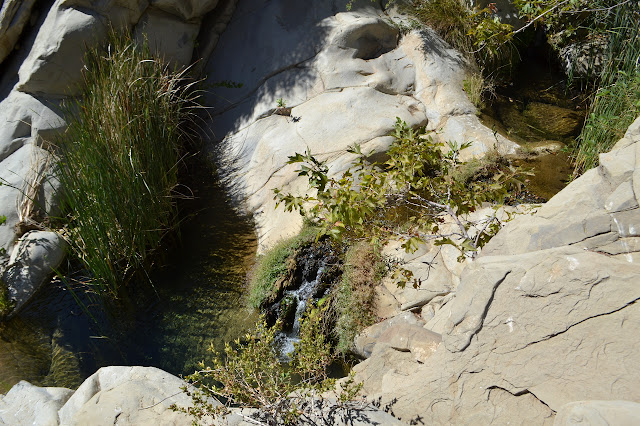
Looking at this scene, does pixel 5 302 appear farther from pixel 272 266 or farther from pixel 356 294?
pixel 356 294

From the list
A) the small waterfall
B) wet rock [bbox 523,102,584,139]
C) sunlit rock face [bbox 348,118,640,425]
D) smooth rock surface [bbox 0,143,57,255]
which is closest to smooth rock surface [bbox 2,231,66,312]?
smooth rock surface [bbox 0,143,57,255]

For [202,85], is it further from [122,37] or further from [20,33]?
[20,33]

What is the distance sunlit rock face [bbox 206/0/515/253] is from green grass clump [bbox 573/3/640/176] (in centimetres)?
93

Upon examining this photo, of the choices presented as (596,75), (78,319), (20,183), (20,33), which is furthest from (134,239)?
(596,75)

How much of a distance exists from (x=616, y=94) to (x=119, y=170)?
478cm

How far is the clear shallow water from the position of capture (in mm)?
4676

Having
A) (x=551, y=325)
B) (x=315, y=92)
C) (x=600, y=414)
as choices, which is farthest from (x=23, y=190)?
(x=600, y=414)

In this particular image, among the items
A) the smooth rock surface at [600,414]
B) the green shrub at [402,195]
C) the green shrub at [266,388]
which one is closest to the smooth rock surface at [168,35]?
the green shrub at [402,195]

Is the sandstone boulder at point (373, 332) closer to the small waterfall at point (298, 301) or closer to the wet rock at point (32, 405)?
the small waterfall at point (298, 301)

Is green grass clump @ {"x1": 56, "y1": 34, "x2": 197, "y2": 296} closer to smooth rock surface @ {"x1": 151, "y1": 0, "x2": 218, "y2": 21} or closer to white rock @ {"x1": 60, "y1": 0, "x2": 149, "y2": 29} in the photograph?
white rock @ {"x1": 60, "y1": 0, "x2": 149, "y2": 29}

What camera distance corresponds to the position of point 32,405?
370cm

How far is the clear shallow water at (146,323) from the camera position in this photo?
4676 mm

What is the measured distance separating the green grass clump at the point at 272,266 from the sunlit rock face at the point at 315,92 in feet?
1.28

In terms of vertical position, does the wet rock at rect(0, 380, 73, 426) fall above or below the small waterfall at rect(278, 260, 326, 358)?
above
